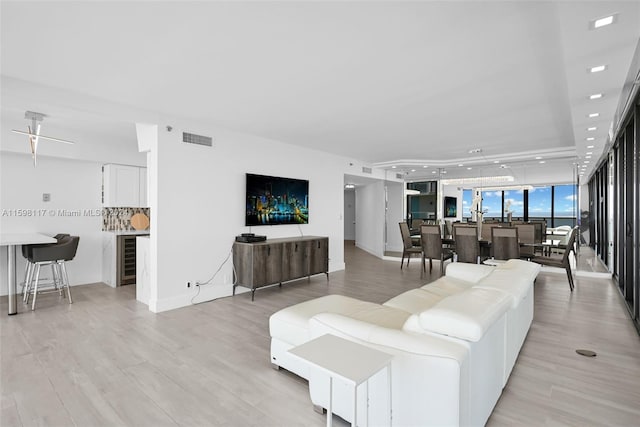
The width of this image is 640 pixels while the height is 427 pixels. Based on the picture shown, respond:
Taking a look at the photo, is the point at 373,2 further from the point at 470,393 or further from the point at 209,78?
the point at 470,393

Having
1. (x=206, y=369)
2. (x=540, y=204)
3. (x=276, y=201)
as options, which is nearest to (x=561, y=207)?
(x=540, y=204)

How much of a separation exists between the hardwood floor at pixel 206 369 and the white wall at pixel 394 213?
576 cm

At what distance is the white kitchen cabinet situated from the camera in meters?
5.89

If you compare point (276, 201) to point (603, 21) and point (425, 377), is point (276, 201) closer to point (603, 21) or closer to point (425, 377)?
point (425, 377)

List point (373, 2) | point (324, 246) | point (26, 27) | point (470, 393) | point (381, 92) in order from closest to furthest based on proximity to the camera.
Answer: point (470, 393), point (373, 2), point (26, 27), point (381, 92), point (324, 246)

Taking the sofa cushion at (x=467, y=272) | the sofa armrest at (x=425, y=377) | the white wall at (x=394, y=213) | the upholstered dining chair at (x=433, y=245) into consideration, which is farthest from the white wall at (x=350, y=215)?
the sofa armrest at (x=425, y=377)

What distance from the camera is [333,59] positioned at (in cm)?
279

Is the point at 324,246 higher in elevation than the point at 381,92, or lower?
lower

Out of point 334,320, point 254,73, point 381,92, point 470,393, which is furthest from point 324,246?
point 470,393

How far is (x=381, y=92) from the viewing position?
3.57m

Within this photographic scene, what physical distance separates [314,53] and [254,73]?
0.69 m

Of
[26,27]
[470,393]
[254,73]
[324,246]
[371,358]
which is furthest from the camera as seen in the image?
[324,246]

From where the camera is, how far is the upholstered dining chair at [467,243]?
20.5 feet

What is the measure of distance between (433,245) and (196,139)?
4856 millimetres
